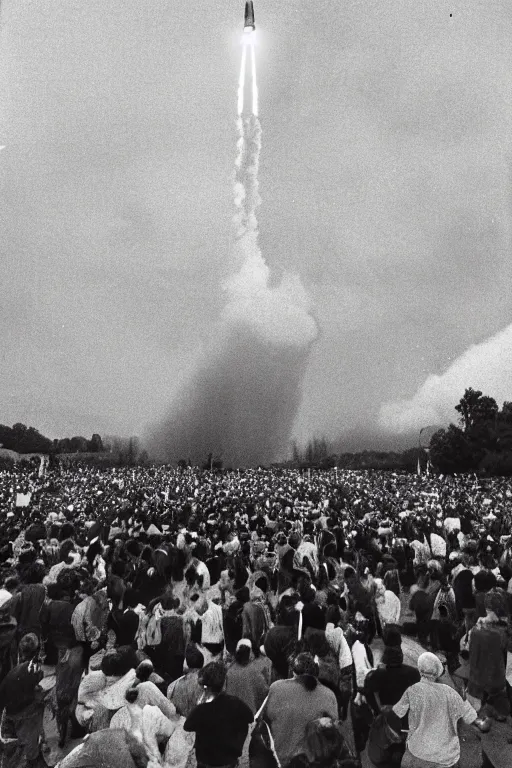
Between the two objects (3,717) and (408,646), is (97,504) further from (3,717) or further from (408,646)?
(3,717)

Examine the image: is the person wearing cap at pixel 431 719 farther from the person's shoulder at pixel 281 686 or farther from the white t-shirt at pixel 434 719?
the person's shoulder at pixel 281 686

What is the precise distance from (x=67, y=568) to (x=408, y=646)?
617 cm

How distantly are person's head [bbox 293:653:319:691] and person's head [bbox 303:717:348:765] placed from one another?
521 mm

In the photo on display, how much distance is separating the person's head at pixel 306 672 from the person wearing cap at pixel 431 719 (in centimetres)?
80

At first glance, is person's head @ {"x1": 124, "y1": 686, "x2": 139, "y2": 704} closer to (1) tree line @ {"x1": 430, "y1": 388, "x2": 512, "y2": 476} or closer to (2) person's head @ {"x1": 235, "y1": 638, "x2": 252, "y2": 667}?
(2) person's head @ {"x1": 235, "y1": 638, "x2": 252, "y2": 667}

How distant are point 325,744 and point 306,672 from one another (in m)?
0.69

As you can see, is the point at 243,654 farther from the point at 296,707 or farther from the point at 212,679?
the point at 296,707

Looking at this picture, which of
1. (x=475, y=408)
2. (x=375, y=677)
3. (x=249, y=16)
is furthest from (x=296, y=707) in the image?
(x=475, y=408)

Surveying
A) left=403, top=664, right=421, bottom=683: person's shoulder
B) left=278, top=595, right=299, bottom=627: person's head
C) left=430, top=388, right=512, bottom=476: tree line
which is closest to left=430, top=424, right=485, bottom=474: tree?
left=430, top=388, right=512, bottom=476: tree line

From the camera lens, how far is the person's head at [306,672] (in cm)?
441

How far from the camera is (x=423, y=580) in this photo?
9.82 m

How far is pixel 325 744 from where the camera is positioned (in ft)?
12.5

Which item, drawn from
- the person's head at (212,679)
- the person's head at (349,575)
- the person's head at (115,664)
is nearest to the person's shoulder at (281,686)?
the person's head at (212,679)

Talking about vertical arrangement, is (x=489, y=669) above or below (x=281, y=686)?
below
